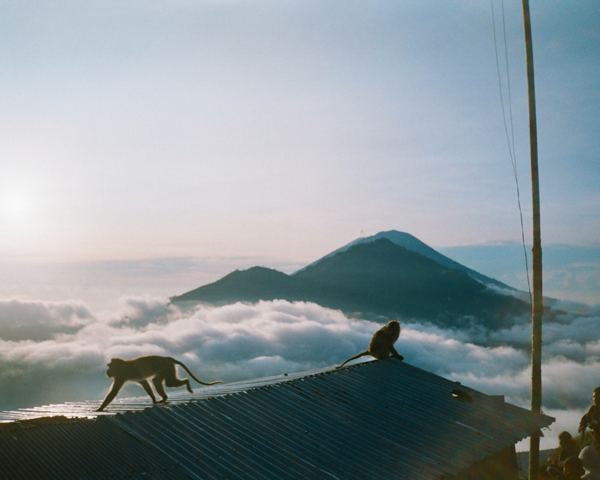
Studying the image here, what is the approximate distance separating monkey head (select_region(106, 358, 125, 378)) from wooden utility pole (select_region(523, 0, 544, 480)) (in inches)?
544

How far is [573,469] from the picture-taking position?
39.6 ft

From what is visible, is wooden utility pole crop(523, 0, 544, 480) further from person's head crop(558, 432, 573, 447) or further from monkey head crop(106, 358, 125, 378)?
monkey head crop(106, 358, 125, 378)

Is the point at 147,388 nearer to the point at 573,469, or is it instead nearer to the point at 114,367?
the point at 114,367

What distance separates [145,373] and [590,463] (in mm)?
10952

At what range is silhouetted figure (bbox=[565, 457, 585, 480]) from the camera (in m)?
12.0

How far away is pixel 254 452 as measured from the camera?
9.45m

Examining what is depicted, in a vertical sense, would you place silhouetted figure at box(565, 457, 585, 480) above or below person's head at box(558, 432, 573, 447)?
below

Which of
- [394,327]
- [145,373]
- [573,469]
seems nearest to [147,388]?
[145,373]

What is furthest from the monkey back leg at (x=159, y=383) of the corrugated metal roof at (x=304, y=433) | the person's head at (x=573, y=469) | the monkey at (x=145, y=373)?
the person's head at (x=573, y=469)

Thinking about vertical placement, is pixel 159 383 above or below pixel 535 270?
below

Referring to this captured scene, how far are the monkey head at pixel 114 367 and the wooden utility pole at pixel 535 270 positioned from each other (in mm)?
13817

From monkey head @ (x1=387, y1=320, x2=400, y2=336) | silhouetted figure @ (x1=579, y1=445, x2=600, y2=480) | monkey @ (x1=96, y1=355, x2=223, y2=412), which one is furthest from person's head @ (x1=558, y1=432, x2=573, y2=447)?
monkey @ (x1=96, y1=355, x2=223, y2=412)

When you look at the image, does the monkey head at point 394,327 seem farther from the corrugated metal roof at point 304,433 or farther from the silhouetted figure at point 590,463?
the silhouetted figure at point 590,463

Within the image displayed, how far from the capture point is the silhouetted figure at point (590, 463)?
11.3m
